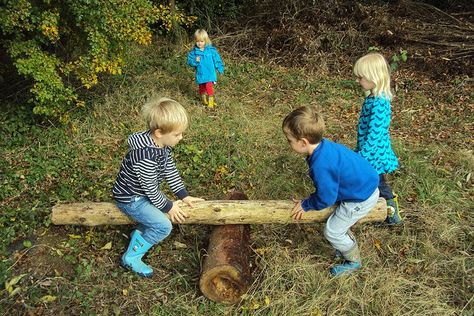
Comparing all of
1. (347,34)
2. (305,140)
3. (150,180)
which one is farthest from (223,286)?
(347,34)

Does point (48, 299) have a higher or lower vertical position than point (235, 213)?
lower

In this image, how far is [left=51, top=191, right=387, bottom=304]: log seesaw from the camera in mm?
3492

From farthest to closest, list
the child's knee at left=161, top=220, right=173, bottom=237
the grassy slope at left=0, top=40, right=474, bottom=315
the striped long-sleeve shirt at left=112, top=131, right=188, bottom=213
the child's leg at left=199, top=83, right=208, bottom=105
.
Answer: the child's leg at left=199, top=83, right=208, bottom=105 < the child's knee at left=161, top=220, right=173, bottom=237 < the grassy slope at left=0, top=40, right=474, bottom=315 < the striped long-sleeve shirt at left=112, top=131, right=188, bottom=213

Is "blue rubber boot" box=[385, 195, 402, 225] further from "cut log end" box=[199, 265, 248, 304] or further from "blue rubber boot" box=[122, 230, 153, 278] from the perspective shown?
"blue rubber boot" box=[122, 230, 153, 278]

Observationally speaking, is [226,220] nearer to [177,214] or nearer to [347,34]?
[177,214]

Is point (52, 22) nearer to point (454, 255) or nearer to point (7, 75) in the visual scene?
point (7, 75)

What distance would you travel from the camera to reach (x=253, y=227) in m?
4.34

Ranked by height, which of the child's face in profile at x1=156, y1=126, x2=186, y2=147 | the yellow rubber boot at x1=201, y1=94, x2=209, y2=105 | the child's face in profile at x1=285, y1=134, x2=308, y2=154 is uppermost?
the child's face in profile at x1=156, y1=126, x2=186, y2=147

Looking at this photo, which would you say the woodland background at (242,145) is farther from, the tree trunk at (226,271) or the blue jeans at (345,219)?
the blue jeans at (345,219)

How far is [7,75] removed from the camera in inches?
272

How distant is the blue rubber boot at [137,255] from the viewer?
12.4 feet

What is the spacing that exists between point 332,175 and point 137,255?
5.96 feet

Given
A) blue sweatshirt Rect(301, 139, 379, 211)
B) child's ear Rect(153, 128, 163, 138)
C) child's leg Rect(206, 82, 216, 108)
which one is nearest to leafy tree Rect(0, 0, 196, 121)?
child's leg Rect(206, 82, 216, 108)

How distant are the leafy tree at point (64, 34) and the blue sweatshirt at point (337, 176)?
137 inches
